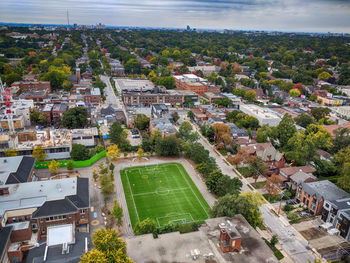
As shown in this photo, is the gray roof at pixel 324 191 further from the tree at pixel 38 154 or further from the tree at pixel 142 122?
the tree at pixel 38 154

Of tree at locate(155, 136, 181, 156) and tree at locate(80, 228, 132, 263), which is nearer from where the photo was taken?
tree at locate(80, 228, 132, 263)

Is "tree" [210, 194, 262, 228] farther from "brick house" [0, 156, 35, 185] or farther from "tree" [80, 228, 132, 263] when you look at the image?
"brick house" [0, 156, 35, 185]

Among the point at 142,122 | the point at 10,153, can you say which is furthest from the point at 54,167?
the point at 142,122

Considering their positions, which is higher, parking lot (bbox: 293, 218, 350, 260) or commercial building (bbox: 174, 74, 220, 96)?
commercial building (bbox: 174, 74, 220, 96)

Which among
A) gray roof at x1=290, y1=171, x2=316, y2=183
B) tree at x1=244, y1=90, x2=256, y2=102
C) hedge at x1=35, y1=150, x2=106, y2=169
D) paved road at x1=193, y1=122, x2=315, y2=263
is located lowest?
paved road at x1=193, y1=122, x2=315, y2=263

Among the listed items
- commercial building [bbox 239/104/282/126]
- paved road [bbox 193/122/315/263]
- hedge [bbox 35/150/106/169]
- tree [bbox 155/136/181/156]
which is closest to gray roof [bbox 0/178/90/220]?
hedge [bbox 35/150/106/169]

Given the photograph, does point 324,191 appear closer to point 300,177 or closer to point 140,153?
point 300,177
